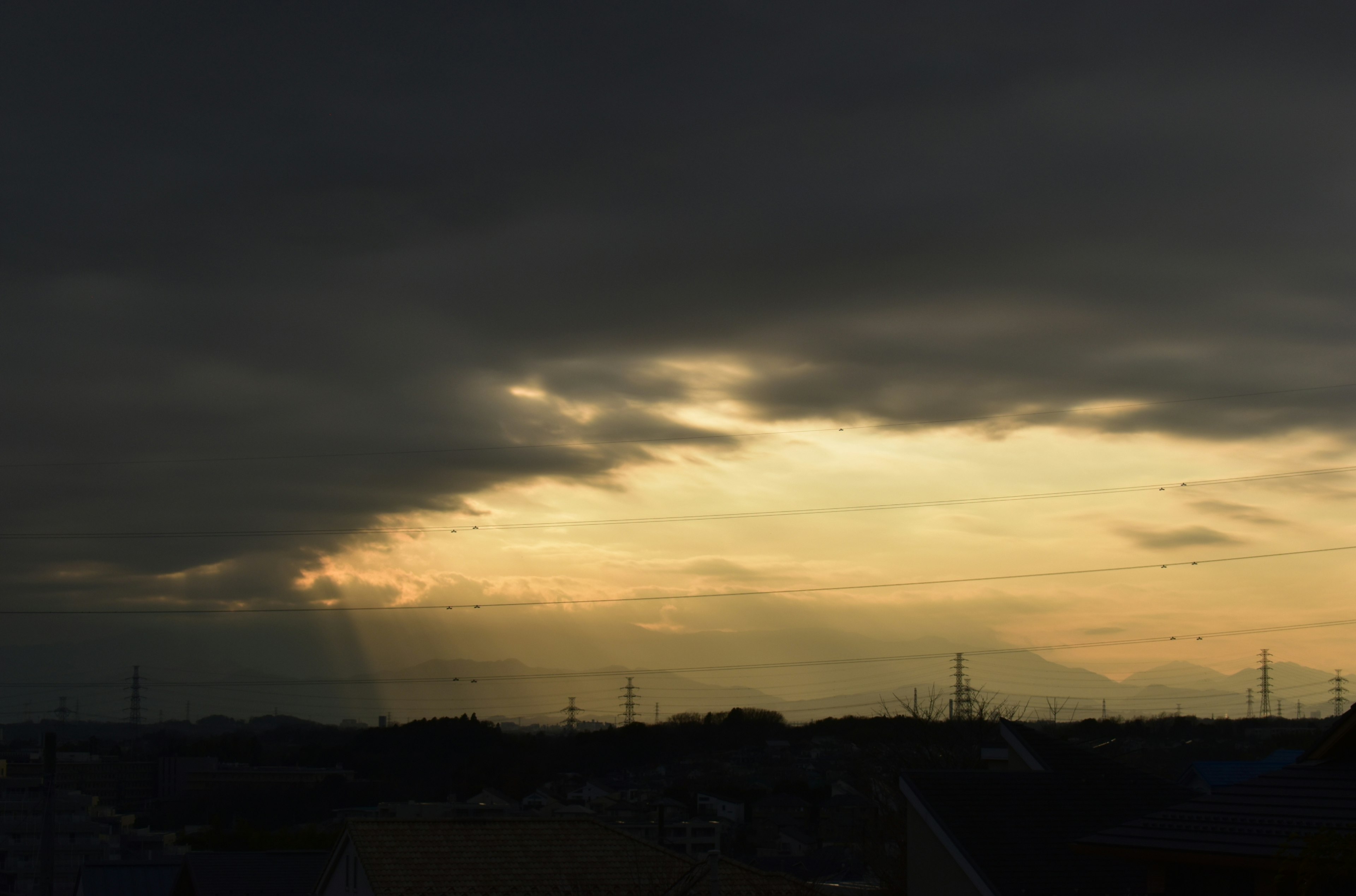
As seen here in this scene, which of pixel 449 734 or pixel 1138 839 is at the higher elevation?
pixel 1138 839

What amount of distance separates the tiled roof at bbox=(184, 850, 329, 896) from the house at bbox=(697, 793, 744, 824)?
64.1m

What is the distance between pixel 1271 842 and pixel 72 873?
Result: 478ft

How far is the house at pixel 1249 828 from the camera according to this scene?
1845cm

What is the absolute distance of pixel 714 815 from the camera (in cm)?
13525

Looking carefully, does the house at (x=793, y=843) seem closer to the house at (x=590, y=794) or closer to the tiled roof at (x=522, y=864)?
the house at (x=590, y=794)

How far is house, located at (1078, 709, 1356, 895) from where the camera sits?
18453 millimetres

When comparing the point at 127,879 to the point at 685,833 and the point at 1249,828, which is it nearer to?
the point at 685,833

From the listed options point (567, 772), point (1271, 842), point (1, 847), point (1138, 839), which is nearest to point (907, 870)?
point (1138, 839)

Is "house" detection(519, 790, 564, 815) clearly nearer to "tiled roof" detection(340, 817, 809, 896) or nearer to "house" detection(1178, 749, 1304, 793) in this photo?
"tiled roof" detection(340, 817, 809, 896)

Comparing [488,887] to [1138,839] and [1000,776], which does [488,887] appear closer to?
[1000,776]

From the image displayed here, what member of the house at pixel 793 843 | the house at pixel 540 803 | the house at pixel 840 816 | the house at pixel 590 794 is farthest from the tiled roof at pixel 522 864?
the house at pixel 590 794

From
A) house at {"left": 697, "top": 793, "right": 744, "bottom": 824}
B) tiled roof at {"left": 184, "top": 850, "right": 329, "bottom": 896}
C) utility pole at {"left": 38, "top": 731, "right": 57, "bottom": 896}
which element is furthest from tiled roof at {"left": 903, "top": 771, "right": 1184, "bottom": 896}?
house at {"left": 697, "top": 793, "right": 744, "bottom": 824}

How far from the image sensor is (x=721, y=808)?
135375mm

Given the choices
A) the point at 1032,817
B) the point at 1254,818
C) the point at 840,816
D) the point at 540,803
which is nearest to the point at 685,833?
the point at 540,803
